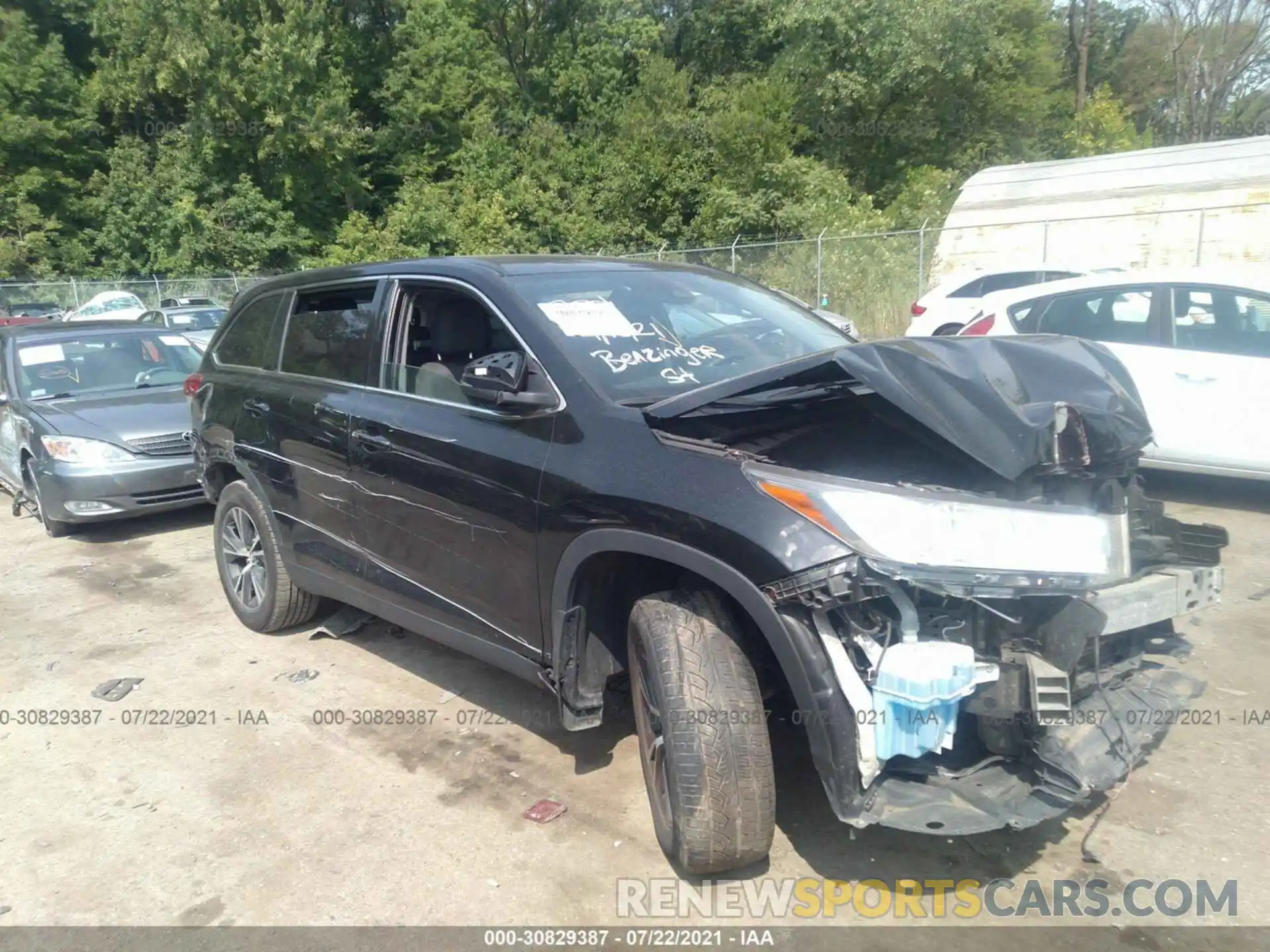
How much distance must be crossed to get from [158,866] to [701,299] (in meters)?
2.96

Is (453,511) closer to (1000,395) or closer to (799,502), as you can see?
(799,502)

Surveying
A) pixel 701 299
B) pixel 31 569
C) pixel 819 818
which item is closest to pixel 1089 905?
pixel 819 818

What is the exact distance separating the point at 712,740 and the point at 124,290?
33948 mm

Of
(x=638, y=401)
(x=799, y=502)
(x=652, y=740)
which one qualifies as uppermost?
(x=638, y=401)

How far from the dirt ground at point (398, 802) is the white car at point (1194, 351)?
148 cm

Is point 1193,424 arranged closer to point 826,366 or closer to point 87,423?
point 826,366

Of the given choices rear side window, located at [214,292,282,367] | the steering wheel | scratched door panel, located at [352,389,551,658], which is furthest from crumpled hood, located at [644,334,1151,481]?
the steering wheel

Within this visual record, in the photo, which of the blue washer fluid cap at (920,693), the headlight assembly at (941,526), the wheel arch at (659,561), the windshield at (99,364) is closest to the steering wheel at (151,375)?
the windshield at (99,364)

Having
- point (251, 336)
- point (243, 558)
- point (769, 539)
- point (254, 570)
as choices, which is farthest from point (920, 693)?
point (251, 336)

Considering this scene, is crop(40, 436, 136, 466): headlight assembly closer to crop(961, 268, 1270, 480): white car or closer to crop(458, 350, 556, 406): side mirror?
crop(458, 350, 556, 406): side mirror

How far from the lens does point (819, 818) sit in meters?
3.50

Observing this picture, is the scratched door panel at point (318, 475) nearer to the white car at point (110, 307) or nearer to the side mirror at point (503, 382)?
the side mirror at point (503, 382)

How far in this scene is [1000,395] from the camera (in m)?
2.99

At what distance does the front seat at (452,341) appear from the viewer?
416cm
